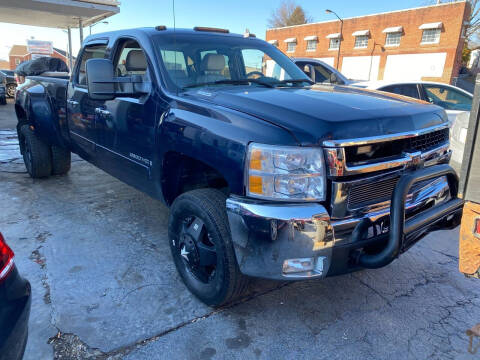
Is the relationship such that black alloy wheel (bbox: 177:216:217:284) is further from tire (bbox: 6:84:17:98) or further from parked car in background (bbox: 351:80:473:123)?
tire (bbox: 6:84:17:98)

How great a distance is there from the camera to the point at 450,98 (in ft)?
23.0

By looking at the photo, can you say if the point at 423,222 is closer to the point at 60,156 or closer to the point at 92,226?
the point at 92,226

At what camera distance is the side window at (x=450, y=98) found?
6.90m

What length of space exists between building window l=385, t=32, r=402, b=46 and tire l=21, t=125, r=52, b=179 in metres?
32.6

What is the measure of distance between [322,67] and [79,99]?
6063 millimetres

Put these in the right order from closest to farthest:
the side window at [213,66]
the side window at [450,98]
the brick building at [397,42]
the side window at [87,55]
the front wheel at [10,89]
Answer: the side window at [213,66] < the side window at [87,55] < the side window at [450,98] < the front wheel at [10,89] < the brick building at [397,42]

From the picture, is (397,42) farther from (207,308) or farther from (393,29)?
(207,308)

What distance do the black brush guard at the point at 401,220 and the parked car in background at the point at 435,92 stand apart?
487cm

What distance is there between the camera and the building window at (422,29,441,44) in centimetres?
2856

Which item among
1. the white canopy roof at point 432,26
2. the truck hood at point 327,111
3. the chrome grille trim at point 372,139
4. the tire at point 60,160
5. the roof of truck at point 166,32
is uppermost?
the white canopy roof at point 432,26

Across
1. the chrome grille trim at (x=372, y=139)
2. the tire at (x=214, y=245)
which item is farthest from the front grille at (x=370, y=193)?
the tire at (x=214, y=245)

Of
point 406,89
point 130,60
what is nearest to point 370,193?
point 130,60

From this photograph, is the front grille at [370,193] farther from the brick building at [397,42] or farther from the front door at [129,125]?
the brick building at [397,42]

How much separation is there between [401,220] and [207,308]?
4.65ft
